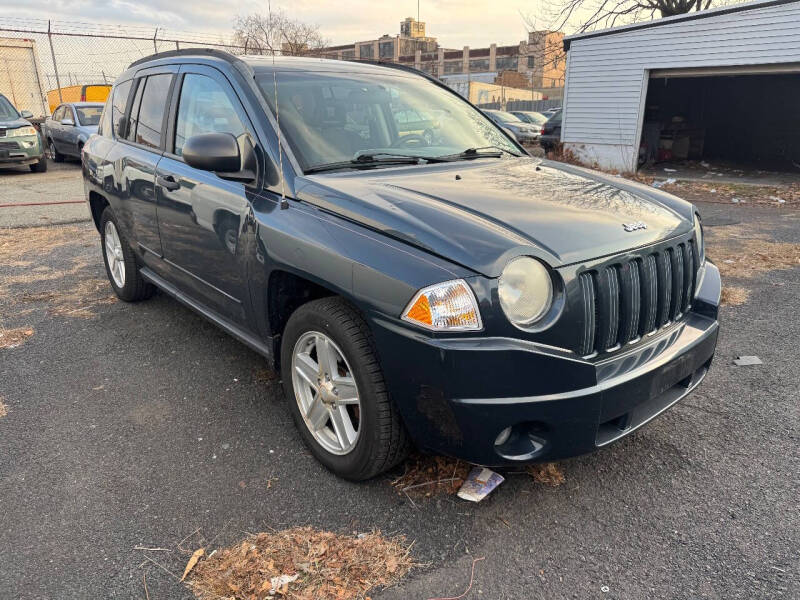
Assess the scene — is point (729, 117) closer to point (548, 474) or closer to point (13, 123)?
point (548, 474)

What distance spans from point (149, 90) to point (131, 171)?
582 millimetres

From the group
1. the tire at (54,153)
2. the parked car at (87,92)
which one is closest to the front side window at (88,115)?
the tire at (54,153)

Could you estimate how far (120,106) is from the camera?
4.59 meters

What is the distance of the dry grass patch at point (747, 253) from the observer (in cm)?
590

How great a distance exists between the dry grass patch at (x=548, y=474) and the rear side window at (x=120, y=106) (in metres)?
3.80

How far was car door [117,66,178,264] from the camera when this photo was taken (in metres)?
3.80

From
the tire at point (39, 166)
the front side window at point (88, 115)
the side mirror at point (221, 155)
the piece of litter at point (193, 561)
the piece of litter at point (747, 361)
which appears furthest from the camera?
the tire at point (39, 166)

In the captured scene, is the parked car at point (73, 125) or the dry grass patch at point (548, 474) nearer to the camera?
the dry grass patch at point (548, 474)

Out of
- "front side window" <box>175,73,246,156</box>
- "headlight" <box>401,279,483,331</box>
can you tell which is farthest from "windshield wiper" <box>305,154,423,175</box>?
"headlight" <box>401,279,483,331</box>

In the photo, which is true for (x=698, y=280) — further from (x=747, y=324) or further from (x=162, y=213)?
(x=162, y=213)

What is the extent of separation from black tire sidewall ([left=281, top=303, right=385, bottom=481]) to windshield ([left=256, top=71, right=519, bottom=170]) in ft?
2.49

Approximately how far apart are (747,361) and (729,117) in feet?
61.8

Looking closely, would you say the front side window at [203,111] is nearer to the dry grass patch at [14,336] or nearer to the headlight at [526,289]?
the headlight at [526,289]

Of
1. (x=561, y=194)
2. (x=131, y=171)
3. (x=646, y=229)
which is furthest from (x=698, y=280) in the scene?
(x=131, y=171)
